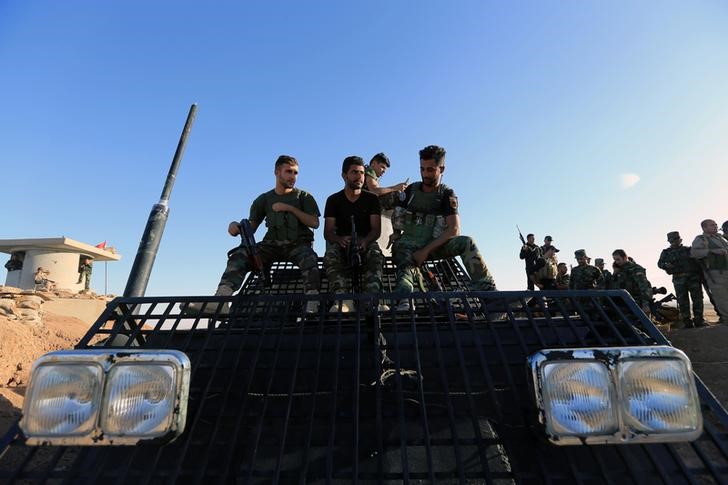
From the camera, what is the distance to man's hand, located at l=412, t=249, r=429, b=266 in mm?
3195

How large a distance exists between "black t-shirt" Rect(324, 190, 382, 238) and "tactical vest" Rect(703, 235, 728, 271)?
808 cm

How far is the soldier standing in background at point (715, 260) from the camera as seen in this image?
7805 millimetres

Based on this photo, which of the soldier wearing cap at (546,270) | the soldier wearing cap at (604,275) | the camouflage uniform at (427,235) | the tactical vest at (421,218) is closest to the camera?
the camouflage uniform at (427,235)

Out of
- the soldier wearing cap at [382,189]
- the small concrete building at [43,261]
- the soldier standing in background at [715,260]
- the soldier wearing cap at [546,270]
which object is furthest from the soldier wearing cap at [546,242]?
the small concrete building at [43,261]

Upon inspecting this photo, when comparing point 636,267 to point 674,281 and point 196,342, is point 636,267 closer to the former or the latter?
point 674,281

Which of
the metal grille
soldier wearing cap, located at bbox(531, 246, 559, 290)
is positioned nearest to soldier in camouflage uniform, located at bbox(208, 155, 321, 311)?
the metal grille

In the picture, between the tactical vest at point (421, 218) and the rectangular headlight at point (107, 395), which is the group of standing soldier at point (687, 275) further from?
the rectangular headlight at point (107, 395)

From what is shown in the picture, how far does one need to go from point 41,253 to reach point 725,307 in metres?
29.2

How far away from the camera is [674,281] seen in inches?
342

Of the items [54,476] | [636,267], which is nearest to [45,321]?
[54,476]

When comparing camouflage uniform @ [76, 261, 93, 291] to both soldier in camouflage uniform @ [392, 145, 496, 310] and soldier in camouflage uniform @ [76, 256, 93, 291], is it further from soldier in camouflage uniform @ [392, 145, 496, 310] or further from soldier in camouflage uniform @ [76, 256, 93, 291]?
soldier in camouflage uniform @ [392, 145, 496, 310]

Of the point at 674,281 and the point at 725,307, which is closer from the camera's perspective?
the point at 725,307

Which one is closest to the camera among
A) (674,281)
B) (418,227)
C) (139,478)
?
(139,478)

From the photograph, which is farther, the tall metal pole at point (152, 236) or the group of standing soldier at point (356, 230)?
the group of standing soldier at point (356, 230)
